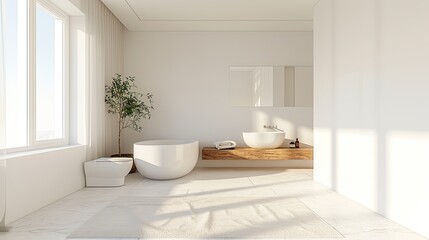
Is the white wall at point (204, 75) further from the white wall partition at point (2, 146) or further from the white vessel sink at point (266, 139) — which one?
the white wall partition at point (2, 146)

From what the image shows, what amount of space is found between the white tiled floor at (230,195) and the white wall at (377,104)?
0.72 feet

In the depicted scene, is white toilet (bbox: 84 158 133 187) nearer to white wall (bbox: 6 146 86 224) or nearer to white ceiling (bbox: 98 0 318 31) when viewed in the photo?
white wall (bbox: 6 146 86 224)

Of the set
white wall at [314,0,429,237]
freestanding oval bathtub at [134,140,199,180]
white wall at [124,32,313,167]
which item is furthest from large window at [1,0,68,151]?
white wall at [314,0,429,237]

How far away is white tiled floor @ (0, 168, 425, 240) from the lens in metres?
2.48

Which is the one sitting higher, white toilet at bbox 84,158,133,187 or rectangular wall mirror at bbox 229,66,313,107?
rectangular wall mirror at bbox 229,66,313,107

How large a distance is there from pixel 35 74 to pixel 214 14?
278 cm

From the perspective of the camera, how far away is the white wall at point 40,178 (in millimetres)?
2730

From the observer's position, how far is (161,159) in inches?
175

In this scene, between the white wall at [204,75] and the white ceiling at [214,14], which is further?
the white wall at [204,75]

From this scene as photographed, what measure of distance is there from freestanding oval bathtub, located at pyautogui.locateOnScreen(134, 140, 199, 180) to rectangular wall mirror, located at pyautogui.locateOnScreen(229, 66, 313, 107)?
5.70 feet

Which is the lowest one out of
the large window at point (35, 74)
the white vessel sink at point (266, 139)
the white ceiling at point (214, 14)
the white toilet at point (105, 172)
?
the white toilet at point (105, 172)

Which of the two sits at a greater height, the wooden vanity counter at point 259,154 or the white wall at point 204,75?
the white wall at point 204,75

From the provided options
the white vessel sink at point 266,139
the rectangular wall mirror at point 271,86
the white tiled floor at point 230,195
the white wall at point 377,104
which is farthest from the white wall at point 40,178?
the white wall at point 377,104

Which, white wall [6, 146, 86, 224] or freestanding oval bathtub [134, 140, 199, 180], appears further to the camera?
freestanding oval bathtub [134, 140, 199, 180]
